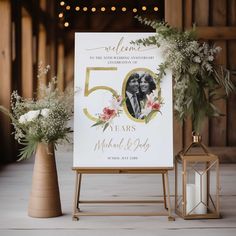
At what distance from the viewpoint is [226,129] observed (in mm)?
5785

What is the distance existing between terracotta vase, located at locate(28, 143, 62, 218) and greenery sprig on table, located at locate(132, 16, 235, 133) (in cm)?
83

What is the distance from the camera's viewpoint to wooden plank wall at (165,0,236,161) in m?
5.69

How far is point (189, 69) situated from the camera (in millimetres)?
3213

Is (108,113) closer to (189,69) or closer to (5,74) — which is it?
(189,69)

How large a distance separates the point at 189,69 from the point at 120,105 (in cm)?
47

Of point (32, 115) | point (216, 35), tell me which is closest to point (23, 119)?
point (32, 115)

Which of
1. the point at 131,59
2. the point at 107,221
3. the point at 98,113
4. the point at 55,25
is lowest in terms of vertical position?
the point at 107,221

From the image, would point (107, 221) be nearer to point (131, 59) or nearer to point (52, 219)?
point (52, 219)

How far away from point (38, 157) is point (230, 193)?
163 cm

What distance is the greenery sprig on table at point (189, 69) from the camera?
3.20 m

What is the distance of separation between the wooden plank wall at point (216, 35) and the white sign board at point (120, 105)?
7.91ft

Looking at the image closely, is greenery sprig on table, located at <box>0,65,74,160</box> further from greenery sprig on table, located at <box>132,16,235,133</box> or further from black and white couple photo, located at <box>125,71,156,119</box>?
greenery sprig on table, located at <box>132,16,235,133</box>

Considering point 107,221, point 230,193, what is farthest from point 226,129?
point 107,221

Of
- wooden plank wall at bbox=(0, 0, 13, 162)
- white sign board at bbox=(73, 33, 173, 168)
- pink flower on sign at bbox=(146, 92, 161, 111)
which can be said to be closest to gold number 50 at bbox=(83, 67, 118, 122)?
white sign board at bbox=(73, 33, 173, 168)
